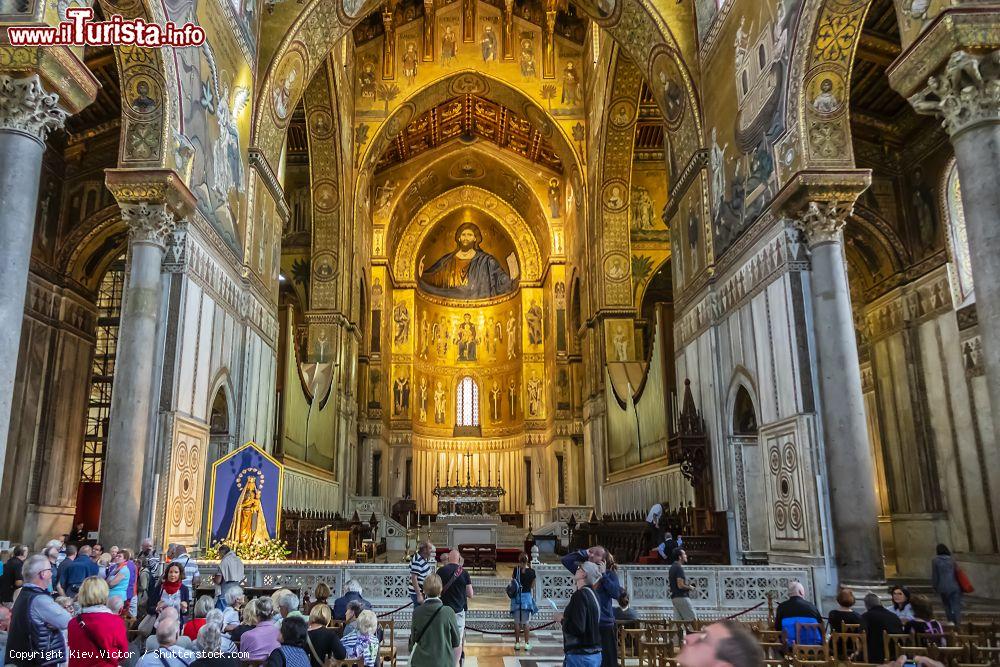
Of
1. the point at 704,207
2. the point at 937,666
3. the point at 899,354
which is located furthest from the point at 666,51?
the point at 937,666

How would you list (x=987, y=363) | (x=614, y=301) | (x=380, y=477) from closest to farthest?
(x=987, y=363) < (x=614, y=301) < (x=380, y=477)

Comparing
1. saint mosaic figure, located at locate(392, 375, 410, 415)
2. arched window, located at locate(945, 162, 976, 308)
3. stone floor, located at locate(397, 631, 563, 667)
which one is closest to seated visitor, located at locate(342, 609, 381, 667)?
stone floor, located at locate(397, 631, 563, 667)

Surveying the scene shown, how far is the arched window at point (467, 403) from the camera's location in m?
38.2

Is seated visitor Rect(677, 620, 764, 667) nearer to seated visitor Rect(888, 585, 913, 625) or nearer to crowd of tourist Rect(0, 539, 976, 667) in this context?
crowd of tourist Rect(0, 539, 976, 667)

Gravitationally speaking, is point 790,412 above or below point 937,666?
above

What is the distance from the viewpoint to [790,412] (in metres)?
11.8

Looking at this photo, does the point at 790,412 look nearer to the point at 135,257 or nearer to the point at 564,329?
the point at 135,257

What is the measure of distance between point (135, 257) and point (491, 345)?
28188 mm

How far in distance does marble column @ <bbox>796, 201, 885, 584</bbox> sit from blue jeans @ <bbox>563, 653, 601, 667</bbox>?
682 cm

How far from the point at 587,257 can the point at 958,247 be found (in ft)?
42.5

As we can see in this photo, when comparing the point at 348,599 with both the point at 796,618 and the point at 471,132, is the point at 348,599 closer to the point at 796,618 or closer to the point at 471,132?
the point at 796,618

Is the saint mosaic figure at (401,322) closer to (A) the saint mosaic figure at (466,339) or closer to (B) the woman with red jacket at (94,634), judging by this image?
(A) the saint mosaic figure at (466,339)

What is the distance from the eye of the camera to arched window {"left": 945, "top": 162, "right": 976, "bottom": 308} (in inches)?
607

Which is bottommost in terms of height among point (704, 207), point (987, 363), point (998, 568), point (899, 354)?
point (998, 568)
